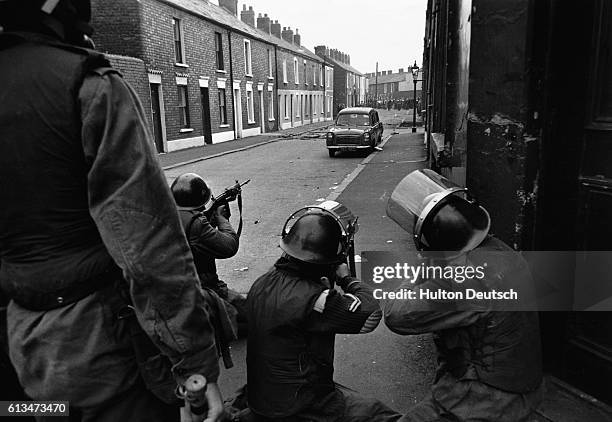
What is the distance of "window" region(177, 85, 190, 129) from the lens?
22562 mm

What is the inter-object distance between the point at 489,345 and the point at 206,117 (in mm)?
24732

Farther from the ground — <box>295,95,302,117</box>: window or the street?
<box>295,95,302,117</box>: window

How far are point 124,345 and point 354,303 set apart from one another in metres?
1.23

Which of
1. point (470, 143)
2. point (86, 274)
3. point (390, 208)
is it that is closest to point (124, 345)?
point (86, 274)

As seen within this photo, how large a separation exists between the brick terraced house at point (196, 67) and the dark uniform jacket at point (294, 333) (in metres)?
14.9

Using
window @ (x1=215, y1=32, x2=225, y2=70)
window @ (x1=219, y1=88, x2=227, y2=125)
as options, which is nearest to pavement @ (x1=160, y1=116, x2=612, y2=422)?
window @ (x1=219, y1=88, x2=227, y2=125)

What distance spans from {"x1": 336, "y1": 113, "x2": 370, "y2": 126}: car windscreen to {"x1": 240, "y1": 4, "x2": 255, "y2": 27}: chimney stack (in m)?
21.9

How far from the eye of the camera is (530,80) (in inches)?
111

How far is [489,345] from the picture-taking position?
86.7 inches

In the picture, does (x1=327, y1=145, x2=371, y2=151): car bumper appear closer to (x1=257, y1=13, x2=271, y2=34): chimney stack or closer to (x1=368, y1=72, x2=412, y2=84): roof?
(x1=257, y1=13, x2=271, y2=34): chimney stack

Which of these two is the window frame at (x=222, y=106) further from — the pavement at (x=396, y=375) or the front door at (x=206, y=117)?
the pavement at (x=396, y=375)

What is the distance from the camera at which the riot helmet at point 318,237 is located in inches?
99.3

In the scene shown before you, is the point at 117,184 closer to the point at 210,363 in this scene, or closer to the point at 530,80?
the point at 210,363

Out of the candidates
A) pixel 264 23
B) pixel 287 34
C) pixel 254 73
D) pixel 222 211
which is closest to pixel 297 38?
pixel 287 34
